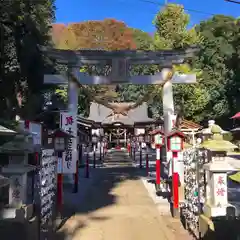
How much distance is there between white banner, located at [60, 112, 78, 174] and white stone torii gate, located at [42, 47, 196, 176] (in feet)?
3.40

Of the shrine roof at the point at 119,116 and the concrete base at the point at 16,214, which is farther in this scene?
the shrine roof at the point at 119,116

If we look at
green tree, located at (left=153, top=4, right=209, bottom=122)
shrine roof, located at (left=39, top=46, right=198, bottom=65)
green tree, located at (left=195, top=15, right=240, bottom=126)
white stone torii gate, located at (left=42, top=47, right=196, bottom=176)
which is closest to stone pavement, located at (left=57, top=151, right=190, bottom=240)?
white stone torii gate, located at (left=42, top=47, right=196, bottom=176)

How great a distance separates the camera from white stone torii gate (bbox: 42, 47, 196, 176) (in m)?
13.8

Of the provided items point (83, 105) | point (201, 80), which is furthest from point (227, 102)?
point (83, 105)

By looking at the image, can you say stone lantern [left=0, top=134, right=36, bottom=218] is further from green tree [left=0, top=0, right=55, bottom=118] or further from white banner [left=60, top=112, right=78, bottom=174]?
green tree [left=0, top=0, right=55, bottom=118]

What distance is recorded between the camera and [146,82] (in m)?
14.7

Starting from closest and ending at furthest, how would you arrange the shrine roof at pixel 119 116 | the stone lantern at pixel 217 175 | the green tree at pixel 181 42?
the stone lantern at pixel 217 175
the green tree at pixel 181 42
the shrine roof at pixel 119 116

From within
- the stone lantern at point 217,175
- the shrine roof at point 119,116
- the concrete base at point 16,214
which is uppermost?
the shrine roof at point 119,116

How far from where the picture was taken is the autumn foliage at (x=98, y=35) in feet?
160

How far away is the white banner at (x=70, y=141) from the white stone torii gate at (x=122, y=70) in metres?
1.04

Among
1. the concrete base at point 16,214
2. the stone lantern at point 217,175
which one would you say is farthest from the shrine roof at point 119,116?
the concrete base at point 16,214

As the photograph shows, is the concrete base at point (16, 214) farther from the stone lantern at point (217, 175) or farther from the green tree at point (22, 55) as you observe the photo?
the green tree at point (22, 55)

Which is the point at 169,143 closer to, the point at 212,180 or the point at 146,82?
the point at 212,180

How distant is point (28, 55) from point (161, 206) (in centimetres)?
1207
